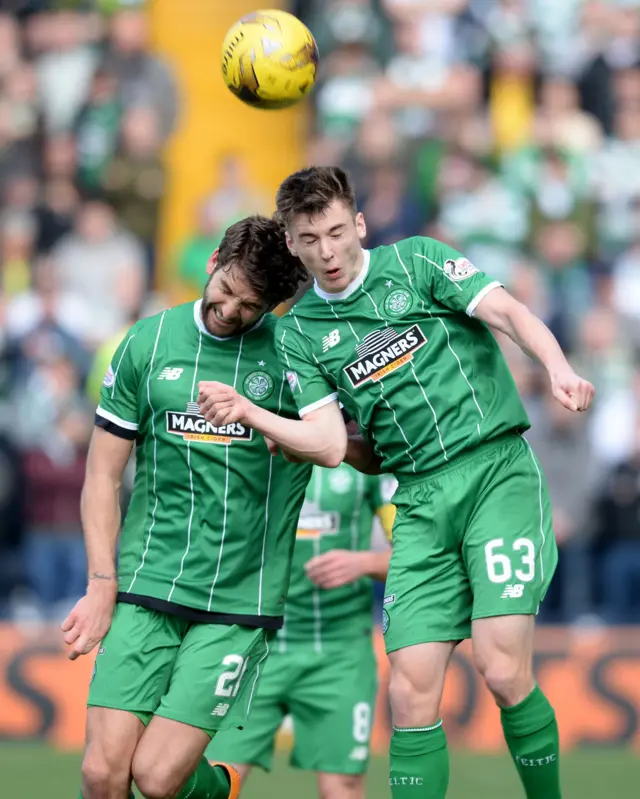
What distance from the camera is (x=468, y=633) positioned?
5.27m

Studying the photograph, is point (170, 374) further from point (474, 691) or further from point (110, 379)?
point (474, 691)

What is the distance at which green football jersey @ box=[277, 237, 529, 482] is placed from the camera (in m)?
5.30

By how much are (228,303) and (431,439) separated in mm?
864

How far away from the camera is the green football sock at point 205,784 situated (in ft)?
17.4

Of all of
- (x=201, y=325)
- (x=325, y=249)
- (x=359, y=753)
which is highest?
(x=325, y=249)

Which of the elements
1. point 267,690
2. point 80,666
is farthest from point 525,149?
point 267,690

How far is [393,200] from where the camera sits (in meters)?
11.9

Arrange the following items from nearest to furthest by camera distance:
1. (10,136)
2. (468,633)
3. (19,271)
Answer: (468,633) → (19,271) → (10,136)

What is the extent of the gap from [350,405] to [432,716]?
3.71ft

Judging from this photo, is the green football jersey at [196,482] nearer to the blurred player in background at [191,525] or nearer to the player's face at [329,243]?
the blurred player in background at [191,525]

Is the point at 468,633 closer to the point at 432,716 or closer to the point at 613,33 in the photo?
the point at 432,716

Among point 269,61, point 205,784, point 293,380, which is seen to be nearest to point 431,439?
point 293,380

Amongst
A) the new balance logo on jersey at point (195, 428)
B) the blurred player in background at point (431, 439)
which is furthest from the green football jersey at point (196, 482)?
the blurred player in background at point (431, 439)

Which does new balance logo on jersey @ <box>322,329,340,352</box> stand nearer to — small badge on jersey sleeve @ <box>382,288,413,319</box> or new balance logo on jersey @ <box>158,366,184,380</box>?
small badge on jersey sleeve @ <box>382,288,413,319</box>
